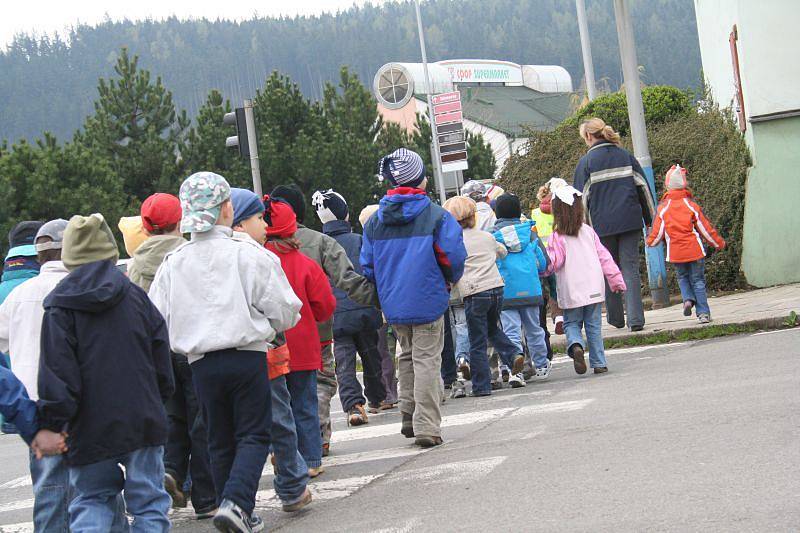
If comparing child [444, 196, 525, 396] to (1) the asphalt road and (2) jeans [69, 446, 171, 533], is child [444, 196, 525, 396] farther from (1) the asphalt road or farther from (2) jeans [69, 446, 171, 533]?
(2) jeans [69, 446, 171, 533]

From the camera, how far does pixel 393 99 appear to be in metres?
76.7

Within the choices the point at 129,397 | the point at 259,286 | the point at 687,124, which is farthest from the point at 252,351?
the point at 687,124

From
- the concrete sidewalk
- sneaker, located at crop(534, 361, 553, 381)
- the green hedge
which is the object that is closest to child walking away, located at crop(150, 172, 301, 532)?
sneaker, located at crop(534, 361, 553, 381)

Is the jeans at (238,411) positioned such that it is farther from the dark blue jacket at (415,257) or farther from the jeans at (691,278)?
the jeans at (691,278)

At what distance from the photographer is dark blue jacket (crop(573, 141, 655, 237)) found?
1213 centimetres

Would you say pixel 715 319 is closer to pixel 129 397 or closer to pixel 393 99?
pixel 129 397

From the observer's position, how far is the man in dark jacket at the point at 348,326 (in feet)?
30.7

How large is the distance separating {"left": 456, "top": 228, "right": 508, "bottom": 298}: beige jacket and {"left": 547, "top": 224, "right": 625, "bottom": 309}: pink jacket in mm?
771

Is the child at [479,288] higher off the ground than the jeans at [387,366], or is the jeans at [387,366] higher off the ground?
the child at [479,288]

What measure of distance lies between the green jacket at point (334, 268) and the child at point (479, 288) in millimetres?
2034

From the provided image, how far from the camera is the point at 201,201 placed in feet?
18.4

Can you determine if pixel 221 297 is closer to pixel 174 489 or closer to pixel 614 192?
pixel 174 489

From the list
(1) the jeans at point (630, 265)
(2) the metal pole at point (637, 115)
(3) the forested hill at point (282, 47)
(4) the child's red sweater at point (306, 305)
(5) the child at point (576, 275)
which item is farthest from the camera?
(3) the forested hill at point (282, 47)

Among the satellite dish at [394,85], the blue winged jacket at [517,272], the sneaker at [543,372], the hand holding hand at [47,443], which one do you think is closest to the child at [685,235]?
the sneaker at [543,372]
